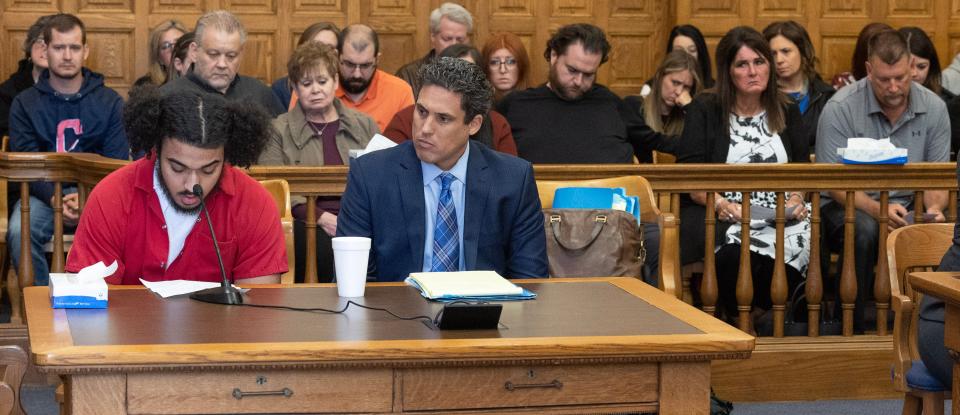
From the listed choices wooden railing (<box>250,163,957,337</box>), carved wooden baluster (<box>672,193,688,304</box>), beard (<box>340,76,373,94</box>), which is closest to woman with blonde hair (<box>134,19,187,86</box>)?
beard (<box>340,76,373,94</box>)

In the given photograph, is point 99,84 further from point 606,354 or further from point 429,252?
point 606,354

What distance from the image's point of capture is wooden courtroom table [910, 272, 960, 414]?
282cm

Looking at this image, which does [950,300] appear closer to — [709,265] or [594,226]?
[594,226]

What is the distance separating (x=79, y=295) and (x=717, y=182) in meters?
2.71

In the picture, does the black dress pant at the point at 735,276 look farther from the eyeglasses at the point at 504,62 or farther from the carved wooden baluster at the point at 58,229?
the carved wooden baluster at the point at 58,229

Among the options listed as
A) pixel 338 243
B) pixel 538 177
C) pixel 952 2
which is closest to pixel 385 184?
pixel 338 243

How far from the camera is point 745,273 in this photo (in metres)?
4.79

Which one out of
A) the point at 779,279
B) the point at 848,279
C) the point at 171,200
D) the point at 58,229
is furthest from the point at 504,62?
the point at 171,200

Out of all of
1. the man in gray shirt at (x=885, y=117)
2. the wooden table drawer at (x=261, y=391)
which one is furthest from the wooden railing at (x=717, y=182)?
the wooden table drawer at (x=261, y=391)

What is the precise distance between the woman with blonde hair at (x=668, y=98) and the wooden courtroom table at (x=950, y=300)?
2.84 meters

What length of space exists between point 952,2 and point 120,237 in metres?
5.95

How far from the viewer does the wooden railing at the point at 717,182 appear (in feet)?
14.9

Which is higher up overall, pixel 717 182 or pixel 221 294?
pixel 717 182

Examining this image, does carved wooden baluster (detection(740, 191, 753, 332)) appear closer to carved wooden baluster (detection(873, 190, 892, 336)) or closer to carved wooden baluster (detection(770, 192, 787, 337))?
carved wooden baluster (detection(770, 192, 787, 337))
